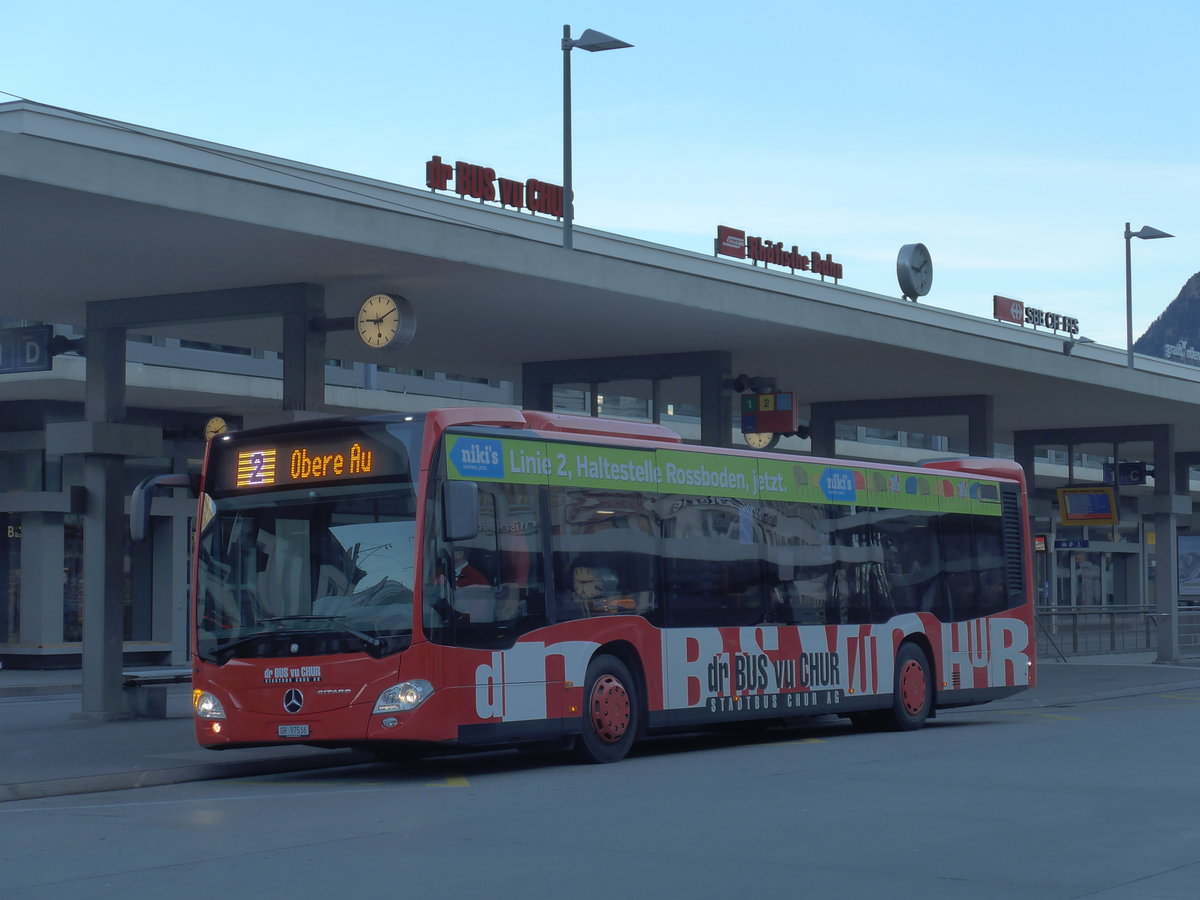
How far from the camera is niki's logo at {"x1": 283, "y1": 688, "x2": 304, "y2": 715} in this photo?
1408 cm

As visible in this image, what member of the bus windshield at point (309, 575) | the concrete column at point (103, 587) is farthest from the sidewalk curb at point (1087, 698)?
the bus windshield at point (309, 575)

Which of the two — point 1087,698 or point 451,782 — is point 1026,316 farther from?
point 451,782

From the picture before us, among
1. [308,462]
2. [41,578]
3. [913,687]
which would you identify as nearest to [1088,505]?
[913,687]

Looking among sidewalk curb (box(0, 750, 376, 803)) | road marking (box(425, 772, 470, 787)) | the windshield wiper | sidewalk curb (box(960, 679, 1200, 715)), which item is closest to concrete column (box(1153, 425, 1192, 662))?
sidewalk curb (box(960, 679, 1200, 715))

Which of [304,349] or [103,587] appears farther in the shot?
[103,587]

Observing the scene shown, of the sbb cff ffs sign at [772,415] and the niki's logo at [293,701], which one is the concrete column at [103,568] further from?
the sbb cff ffs sign at [772,415]

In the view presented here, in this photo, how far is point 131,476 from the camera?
36344mm

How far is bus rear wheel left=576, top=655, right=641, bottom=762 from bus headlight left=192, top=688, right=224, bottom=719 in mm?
3133

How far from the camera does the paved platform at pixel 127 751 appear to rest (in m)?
14.1

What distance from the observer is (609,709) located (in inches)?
615

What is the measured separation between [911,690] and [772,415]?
7382 mm

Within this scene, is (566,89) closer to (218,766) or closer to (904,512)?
(904,512)

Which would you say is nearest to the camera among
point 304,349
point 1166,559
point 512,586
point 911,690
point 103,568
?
point 512,586

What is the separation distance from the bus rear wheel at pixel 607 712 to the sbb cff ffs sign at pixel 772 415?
10.9 m
